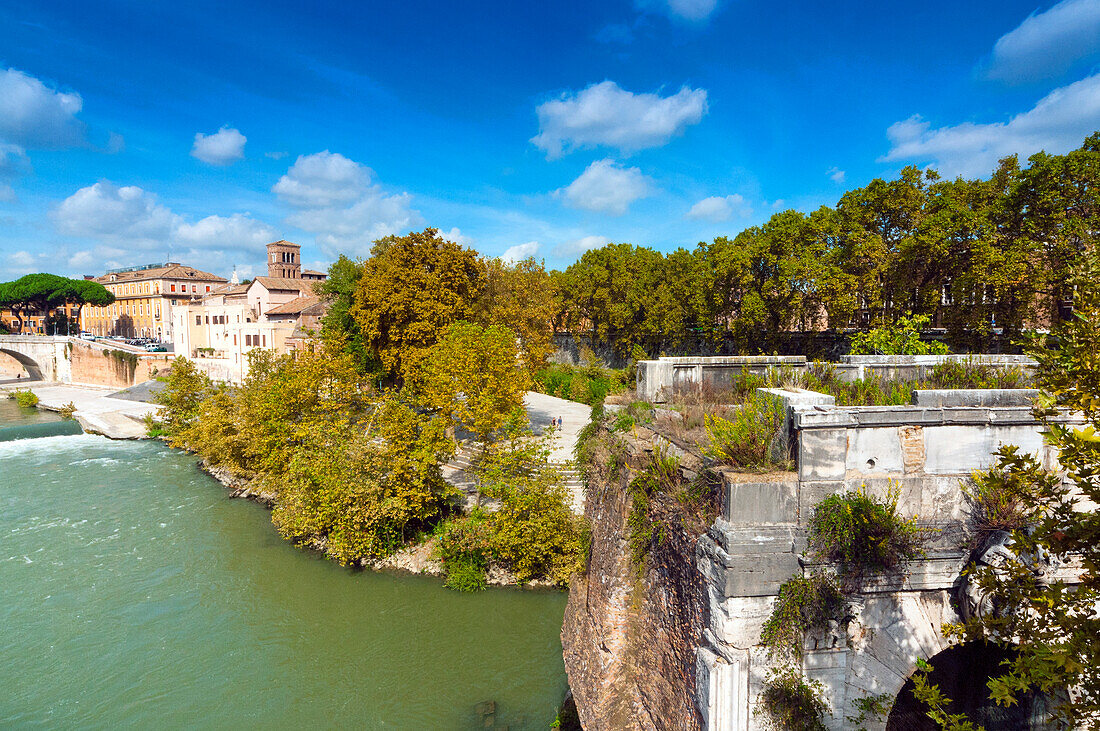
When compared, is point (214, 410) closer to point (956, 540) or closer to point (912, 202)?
point (956, 540)

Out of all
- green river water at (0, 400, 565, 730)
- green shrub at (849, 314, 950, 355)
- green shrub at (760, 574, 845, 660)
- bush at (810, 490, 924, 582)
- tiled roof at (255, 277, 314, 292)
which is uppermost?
tiled roof at (255, 277, 314, 292)

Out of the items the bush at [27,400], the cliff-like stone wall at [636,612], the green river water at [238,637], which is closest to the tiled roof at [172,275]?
the bush at [27,400]

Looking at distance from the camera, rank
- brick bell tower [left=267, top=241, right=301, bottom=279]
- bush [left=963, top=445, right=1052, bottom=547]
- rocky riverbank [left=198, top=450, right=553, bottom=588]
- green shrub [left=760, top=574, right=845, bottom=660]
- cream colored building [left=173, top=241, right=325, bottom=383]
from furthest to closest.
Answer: brick bell tower [left=267, top=241, right=301, bottom=279] → cream colored building [left=173, top=241, right=325, bottom=383] → rocky riverbank [left=198, top=450, right=553, bottom=588] → green shrub [left=760, top=574, right=845, bottom=660] → bush [left=963, top=445, right=1052, bottom=547]

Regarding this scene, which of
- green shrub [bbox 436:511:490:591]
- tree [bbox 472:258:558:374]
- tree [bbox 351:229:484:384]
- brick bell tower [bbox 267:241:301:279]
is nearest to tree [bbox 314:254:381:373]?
tree [bbox 351:229:484:384]

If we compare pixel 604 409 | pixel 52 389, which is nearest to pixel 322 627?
pixel 604 409

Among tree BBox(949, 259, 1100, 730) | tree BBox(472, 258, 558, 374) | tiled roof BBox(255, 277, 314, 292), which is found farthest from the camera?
tiled roof BBox(255, 277, 314, 292)

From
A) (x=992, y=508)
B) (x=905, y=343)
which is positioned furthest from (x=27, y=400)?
(x=992, y=508)

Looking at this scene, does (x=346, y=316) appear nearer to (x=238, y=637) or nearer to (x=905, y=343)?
(x=238, y=637)

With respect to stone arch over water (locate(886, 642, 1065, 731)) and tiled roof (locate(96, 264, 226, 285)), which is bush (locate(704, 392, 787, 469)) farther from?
tiled roof (locate(96, 264, 226, 285))
